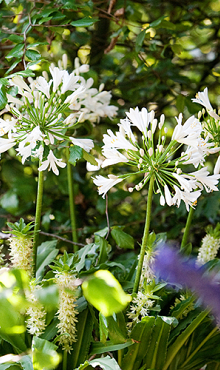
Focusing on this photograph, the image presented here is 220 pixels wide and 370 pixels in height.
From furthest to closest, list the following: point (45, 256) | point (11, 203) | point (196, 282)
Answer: point (11, 203) < point (45, 256) < point (196, 282)

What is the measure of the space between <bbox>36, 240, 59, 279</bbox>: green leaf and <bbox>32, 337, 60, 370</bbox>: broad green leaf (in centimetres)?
19

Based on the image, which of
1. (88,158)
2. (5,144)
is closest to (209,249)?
(88,158)

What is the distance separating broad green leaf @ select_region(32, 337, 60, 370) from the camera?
15.4 inches

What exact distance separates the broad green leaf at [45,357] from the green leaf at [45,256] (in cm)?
19

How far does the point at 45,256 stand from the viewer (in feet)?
2.06

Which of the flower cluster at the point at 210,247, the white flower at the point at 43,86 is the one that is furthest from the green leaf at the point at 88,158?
the flower cluster at the point at 210,247

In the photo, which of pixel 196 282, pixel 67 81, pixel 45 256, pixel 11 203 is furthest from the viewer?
pixel 11 203

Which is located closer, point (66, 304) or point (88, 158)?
point (66, 304)

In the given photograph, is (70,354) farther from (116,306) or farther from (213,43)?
(213,43)

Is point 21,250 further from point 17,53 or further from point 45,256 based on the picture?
point 17,53

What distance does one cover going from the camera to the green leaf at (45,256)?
0.60 metres

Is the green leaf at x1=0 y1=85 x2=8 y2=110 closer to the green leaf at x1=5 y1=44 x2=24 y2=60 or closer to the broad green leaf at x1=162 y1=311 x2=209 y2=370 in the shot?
the green leaf at x1=5 y1=44 x2=24 y2=60

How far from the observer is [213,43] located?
1.06 m

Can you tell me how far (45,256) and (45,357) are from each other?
245 millimetres
